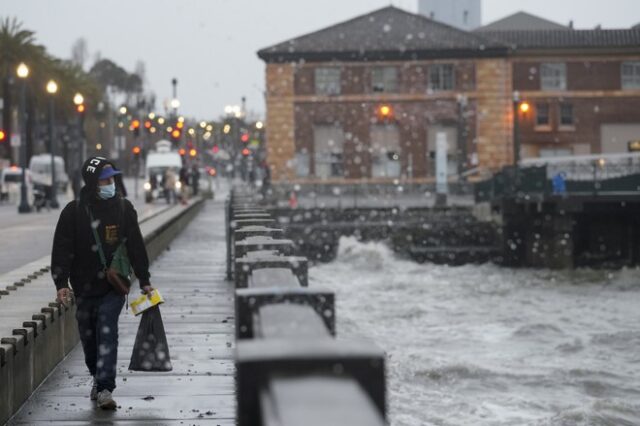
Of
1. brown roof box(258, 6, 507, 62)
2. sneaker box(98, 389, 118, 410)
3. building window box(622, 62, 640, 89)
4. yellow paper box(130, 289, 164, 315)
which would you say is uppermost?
brown roof box(258, 6, 507, 62)

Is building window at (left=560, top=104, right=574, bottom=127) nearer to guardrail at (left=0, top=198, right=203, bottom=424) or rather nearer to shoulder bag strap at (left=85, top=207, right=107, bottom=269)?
guardrail at (left=0, top=198, right=203, bottom=424)

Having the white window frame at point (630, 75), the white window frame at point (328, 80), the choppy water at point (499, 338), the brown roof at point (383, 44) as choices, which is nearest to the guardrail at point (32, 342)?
the choppy water at point (499, 338)

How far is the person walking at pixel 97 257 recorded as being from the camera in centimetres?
856

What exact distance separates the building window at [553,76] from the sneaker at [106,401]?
63750 mm

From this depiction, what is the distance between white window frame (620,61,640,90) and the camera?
228 ft

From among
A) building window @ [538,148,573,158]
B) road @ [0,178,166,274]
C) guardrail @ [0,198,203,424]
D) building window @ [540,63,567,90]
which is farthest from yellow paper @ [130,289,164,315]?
building window @ [540,63,567,90]

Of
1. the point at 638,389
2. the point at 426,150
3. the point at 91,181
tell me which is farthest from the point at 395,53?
the point at 91,181

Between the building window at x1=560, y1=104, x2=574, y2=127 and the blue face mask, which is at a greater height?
the building window at x1=560, y1=104, x2=574, y2=127

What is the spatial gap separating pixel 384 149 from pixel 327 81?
16.9 ft

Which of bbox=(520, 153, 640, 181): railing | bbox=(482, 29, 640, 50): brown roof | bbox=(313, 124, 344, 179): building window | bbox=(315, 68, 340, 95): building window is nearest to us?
bbox=(520, 153, 640, 181): railing

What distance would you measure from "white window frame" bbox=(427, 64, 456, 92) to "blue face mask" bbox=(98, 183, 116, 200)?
200 feet

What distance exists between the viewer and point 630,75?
229ft

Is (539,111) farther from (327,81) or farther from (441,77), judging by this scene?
(327,81)

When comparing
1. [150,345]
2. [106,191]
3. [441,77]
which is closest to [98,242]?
[106,191]
